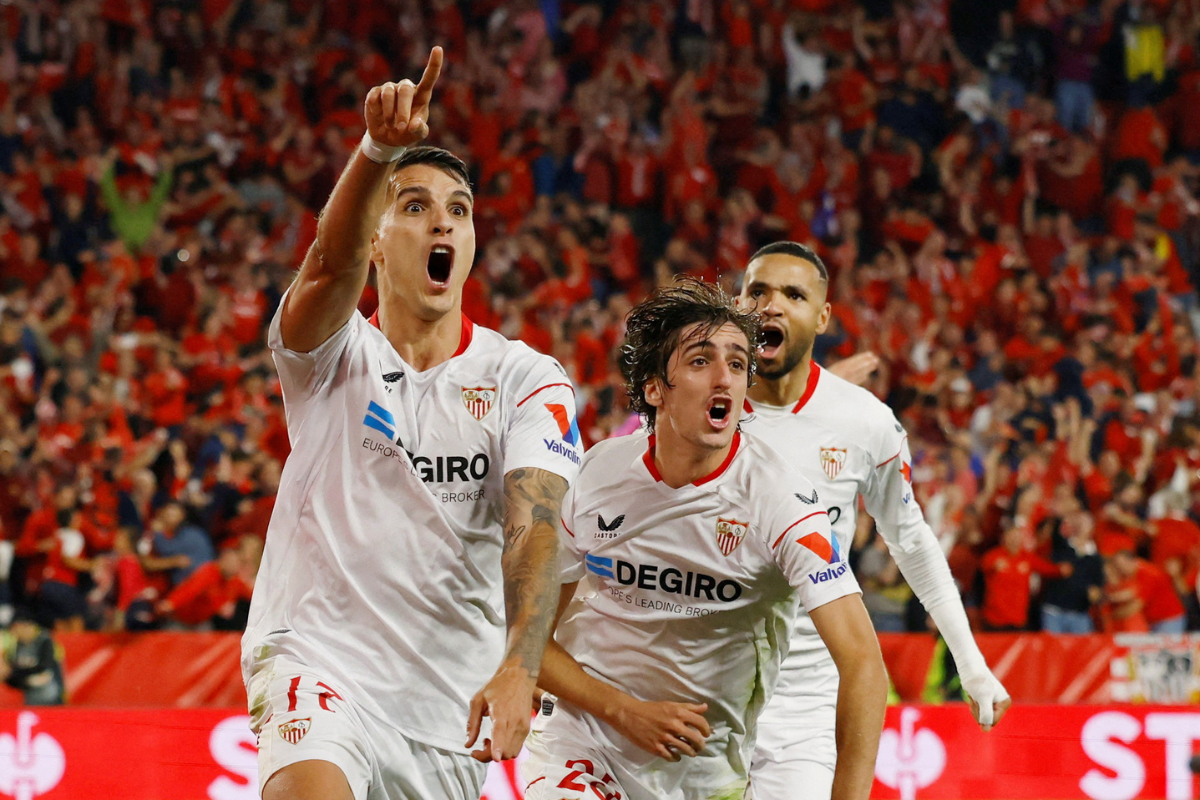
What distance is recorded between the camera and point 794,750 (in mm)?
5766

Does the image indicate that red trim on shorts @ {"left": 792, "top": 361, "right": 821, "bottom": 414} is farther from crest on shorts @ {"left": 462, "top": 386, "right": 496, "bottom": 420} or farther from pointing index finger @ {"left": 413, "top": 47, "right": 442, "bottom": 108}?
pointing index finger @ {"left": 413, "top": 47, "right": 442, "bottom": 108}

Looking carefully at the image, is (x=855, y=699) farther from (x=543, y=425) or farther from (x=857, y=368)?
(x=857, y=368)

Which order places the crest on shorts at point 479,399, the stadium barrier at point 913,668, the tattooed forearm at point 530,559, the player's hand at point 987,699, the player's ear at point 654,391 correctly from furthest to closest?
the stadium barrier at point 913,668 < the player's hand at point 987,699 < the player's ear at point 654,391 < the crest on shorts at point 479,399 < the tattooed forearm at point 530,559

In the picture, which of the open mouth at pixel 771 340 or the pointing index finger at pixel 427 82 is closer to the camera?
the pointing index finger at pixel 427 82

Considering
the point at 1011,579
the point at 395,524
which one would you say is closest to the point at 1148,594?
the point at 1011,579

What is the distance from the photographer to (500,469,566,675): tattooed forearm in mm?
3906

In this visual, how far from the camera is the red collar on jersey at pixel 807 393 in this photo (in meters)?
6.20

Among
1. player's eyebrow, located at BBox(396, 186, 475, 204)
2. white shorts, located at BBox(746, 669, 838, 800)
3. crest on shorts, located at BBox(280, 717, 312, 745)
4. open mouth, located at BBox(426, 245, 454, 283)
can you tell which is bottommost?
A: white shorts, located at BBox(746, 669, 838, 800)

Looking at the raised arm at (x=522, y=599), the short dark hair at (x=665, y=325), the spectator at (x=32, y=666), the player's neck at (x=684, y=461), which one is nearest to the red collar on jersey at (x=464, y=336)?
the raised arm at (x=522, y=599)

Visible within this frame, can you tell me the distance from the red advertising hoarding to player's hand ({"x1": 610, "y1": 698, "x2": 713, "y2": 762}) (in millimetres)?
4061

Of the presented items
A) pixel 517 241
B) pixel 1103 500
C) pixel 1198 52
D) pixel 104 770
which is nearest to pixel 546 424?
pixel 104 770

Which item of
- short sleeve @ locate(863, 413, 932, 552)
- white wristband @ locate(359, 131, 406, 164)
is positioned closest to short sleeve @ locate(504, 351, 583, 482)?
white wristband @ locate(359, 131, 406, 164)

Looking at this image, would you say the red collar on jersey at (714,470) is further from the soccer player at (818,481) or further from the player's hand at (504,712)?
the player's hand at (504,712)

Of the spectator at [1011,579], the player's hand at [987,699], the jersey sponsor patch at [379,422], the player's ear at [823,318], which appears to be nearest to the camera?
the jersey sponsor patch at [379,422]
